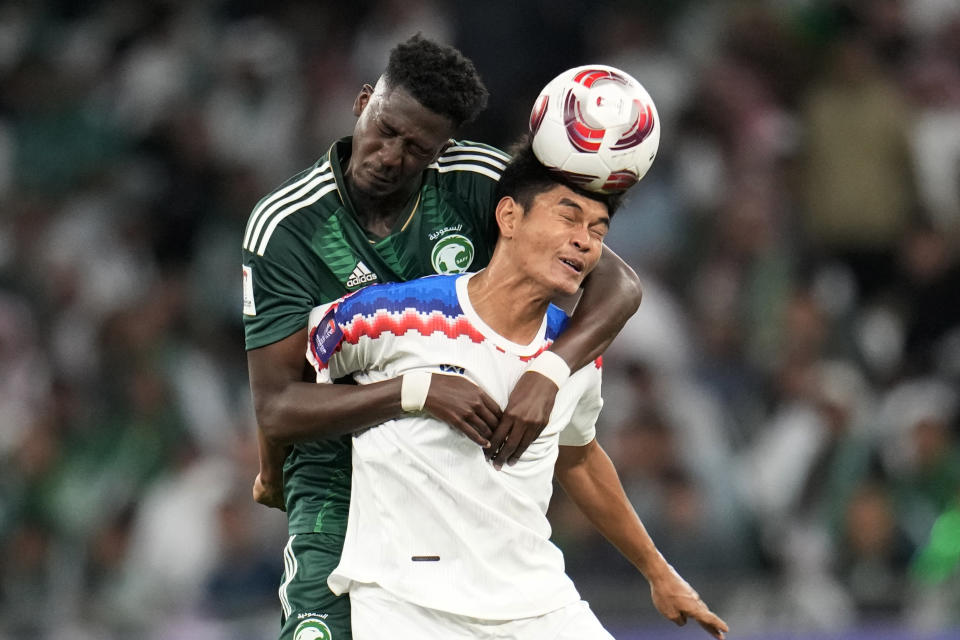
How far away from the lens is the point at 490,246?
4422 mm

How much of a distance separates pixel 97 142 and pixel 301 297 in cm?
630

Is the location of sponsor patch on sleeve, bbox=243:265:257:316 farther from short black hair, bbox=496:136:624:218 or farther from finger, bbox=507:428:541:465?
finger, bbox=507:428:541:465

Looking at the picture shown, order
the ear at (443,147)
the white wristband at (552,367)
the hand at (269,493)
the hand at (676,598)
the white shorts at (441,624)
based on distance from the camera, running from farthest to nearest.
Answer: the hand at (269,493) < the hand at (676,598) < the ear at (443,147) < the white wristband at (552,367) < the white shorts at (441,624)

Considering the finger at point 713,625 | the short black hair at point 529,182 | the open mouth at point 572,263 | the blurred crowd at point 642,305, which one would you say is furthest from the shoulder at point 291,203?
the blurred crowd at point 642,305

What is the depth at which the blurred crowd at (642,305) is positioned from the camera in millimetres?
7750

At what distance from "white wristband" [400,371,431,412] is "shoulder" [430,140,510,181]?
756 mm

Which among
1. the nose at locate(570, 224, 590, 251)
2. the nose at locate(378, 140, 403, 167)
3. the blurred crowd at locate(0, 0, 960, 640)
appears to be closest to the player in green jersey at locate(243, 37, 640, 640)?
the nose at locate(378, 140, 403, 167)

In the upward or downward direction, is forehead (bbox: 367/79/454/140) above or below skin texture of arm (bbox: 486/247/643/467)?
above

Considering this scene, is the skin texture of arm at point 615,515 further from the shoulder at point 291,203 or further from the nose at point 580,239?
the shoulder at point 291,203

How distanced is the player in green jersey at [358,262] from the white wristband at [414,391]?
0.04 m

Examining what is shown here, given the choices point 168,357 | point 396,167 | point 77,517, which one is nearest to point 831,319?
point 168,357

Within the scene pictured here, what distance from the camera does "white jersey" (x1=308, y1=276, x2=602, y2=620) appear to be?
385 cm

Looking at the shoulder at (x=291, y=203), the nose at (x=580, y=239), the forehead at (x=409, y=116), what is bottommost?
the shoulder at (x=291, y=203)

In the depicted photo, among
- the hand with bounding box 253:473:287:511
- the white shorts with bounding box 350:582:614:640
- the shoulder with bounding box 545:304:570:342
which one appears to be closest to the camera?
the white shorts with bounding box 350:582:614:640
